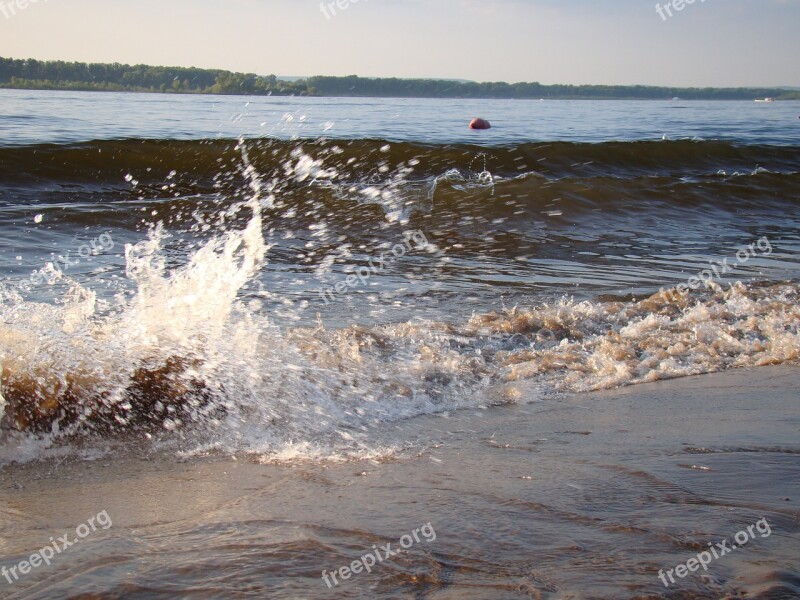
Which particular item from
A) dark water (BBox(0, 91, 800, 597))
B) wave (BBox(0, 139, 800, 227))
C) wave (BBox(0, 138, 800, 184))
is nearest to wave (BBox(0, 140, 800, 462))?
dark water (BBox(0, 91, 800, 597))

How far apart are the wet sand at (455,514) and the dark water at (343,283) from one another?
6 centimetres

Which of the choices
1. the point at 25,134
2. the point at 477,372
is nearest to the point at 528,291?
the point at 477,372
